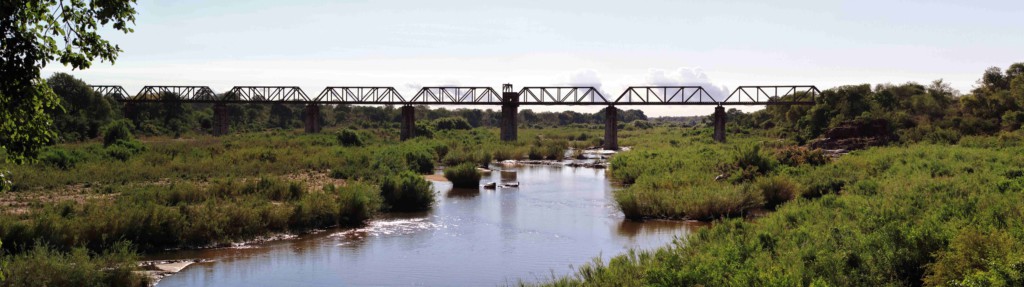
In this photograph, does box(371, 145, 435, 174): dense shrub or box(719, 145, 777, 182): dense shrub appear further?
box(371, 145, 435, 174): dense shrub

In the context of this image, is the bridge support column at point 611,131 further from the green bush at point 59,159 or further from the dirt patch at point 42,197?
the dirt patch at point 42,197

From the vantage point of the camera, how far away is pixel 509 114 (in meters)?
75.0

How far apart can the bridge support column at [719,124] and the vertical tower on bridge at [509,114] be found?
1771 centimetres

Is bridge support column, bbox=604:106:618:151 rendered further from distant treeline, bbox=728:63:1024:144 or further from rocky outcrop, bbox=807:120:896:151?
rocky outcrop, bbox=807:120:896:151

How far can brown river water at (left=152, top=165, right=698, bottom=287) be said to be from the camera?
1656 centimetres

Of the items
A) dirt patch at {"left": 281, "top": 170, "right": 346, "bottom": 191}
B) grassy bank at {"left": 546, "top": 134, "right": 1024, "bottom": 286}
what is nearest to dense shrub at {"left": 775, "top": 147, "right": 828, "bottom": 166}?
grassy bank at {"left": 546, "top": 134, "right": 1024, "bottom": 286}

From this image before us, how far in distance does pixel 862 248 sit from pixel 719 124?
5937cm

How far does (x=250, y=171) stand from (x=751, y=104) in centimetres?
5585

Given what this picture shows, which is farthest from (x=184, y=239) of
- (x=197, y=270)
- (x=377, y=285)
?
(x=377, y=285)

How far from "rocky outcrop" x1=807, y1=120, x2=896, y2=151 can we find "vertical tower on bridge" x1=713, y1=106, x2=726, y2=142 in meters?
13.2

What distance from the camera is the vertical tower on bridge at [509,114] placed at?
72.9 metres

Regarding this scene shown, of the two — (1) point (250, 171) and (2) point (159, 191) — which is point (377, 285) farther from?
(1) point (250, 171)

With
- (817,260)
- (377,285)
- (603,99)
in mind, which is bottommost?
(377,285)

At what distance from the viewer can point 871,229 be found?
14.4 m
